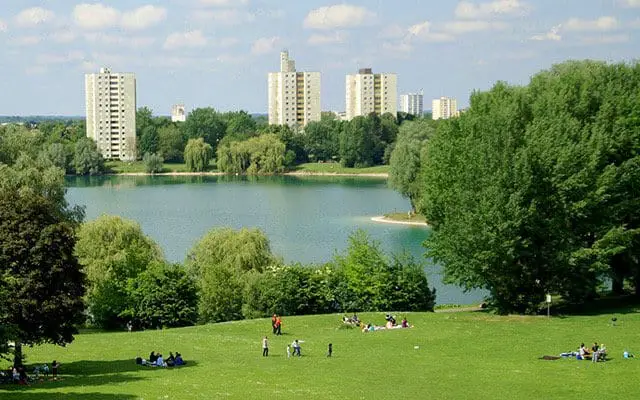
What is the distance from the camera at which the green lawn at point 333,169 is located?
582ft

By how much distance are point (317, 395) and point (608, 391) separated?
7.58 m

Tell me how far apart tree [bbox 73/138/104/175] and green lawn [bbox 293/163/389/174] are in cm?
3460

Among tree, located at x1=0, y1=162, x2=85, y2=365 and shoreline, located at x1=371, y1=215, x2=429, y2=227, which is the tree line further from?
shoreline, located at x1=371, y1=215, x2=429, y2=227

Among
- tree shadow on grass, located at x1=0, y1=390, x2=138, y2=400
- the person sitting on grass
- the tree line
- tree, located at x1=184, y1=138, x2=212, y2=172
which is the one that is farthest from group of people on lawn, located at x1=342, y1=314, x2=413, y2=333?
tree, located at x1=184, y1=138, x2=212, y2=172

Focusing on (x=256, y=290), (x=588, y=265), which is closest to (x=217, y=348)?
(x=256, y=290)

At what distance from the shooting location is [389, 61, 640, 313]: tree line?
42469mm

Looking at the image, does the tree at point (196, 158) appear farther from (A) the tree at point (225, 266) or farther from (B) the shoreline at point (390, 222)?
(A) the tree at point (225, 266)

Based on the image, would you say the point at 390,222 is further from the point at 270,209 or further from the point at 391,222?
the point at 270,209

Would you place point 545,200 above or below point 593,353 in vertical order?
above

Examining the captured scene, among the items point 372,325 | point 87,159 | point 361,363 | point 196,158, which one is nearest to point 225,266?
point 372,325

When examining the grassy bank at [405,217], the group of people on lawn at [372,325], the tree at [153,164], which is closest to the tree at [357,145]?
the tree at [153,164]

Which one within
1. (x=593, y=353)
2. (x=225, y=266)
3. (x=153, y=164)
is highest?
(x=153, y=164)

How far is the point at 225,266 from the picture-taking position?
50.8 meters

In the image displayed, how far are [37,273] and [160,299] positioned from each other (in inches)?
611
